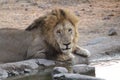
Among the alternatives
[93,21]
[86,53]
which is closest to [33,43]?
[86,53]

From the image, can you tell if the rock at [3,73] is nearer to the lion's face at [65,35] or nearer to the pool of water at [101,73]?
the pool of water at [101,73]

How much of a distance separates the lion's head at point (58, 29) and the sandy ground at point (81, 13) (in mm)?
2082

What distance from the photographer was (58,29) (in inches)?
439

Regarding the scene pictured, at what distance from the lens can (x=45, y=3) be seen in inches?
757

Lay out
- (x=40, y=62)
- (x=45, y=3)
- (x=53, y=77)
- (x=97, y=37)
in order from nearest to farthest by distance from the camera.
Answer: (x=53, y=77) < (x=40, y=62) < (x=97, y=37) < (x=45, y=3)

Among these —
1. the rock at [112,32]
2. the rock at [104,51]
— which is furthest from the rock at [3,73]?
the rock at [112,32]

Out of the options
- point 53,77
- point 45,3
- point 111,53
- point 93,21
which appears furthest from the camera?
point 45,3

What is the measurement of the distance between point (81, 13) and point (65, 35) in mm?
6555

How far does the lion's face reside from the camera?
36.0 ft

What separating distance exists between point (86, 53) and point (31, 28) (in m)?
1.20

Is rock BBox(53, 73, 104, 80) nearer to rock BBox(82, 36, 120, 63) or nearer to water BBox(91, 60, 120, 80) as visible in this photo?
water BBox(91, 60, 120, 80)

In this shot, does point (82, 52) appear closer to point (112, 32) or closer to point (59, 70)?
point (59, 70)

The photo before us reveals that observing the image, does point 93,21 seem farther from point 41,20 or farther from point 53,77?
point 53,77

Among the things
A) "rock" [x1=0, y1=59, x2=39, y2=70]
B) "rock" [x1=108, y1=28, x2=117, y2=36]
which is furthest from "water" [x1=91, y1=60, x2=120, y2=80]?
"rock" [x1=108, y1=28, x2=117, y2=36]
